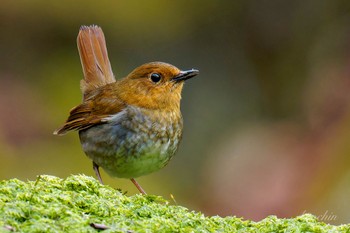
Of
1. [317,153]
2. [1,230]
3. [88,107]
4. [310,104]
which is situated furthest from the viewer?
[310,104]

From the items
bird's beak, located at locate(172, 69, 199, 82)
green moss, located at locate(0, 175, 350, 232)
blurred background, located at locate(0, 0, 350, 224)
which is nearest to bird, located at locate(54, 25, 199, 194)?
bird's beak, located at locate(172, 69, 199, 82)

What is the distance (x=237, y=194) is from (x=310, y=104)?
1.66 m

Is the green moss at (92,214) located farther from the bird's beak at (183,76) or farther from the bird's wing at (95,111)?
the bird's wing at (95,111)

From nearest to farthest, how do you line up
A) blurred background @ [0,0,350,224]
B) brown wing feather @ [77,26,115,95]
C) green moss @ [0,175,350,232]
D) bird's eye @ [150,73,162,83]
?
green moss @ [0,175,350,232]
bird's eye @ [150,73,162,83]
brown wing feather @ [77,26,115,95]
blurred background @ [0,0,350,224]

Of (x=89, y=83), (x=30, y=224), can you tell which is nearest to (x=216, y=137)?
(x=89, y=83)

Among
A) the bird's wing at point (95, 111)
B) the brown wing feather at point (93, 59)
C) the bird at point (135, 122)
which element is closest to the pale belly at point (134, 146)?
the bird at point (135, 122)

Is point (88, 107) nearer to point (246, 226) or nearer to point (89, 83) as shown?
point (89, 83)

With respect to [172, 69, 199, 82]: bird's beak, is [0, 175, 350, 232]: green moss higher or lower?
lower

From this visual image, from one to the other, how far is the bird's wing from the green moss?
6.62ft

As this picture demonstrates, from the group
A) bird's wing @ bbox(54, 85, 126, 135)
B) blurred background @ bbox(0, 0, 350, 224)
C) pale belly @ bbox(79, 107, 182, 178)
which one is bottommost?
pale belly @ bbox(79, 107, 182, 178)

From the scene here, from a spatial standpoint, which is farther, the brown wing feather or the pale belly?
the brown wing feather

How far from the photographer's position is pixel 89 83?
253 inches

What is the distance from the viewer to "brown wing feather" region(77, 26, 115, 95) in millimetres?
6434

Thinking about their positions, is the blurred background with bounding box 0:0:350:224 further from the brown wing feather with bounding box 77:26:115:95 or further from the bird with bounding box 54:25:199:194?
the bird with bounding box 54:25:199:194
